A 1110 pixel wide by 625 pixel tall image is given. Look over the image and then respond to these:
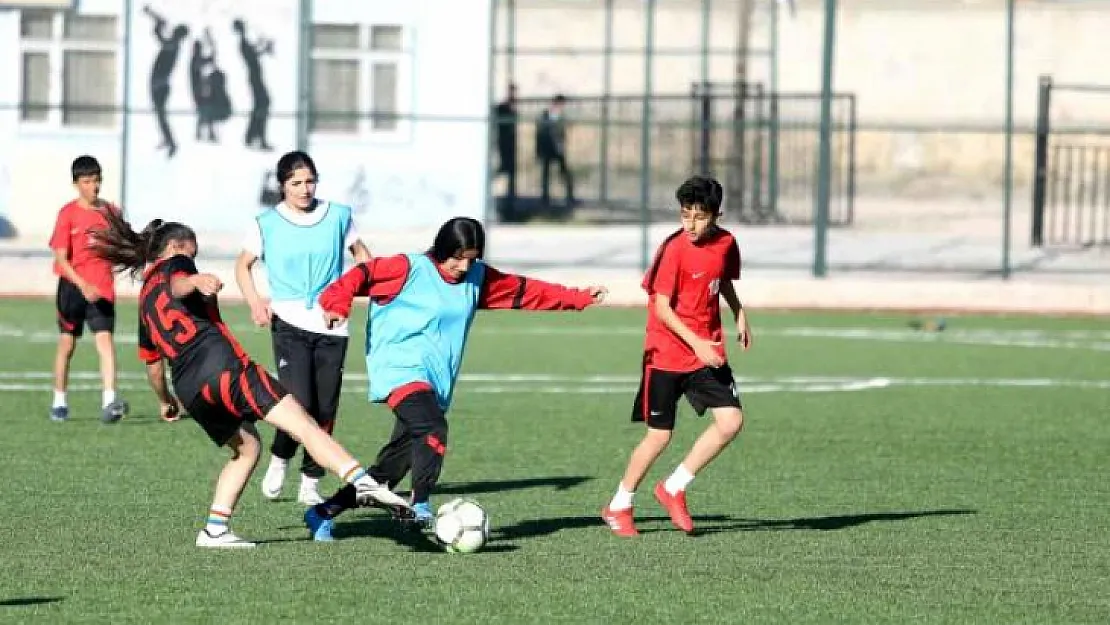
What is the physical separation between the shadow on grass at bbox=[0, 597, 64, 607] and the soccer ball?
1830mm

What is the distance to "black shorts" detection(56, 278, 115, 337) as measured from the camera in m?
13.9

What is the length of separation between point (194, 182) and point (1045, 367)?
13197 millimetres

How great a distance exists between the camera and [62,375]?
1401 centimetres

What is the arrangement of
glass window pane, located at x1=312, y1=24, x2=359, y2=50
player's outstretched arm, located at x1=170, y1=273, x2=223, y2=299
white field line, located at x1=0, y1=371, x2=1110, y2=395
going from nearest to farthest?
player's outstretched arm, located at x1=170, y1=273, x2=223, y2=299 < white field line, located at x1=0, y1=371, x2=1110, y2=395 < glass window pane, located at x1=312, y1=24, x2=359, y2=50

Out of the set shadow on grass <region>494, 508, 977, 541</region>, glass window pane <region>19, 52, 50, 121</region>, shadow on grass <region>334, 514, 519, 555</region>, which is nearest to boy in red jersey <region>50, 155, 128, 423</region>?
shadow on grass <region>334, 514, 519, 555</region>

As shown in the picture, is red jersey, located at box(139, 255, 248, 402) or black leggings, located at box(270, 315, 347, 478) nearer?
red jersey, located at box(139, 255, 248, 402)

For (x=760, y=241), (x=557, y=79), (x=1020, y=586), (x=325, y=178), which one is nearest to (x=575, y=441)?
(x=1020, y=586)

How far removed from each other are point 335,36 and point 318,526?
19779 mm

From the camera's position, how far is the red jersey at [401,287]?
30.2 ft

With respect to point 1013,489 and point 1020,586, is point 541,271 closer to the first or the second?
point 1013,489

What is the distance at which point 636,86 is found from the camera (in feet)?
160

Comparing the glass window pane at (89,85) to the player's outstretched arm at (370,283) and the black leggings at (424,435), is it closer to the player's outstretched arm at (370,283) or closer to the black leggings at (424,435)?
the player's outstretched arm at (370,283)

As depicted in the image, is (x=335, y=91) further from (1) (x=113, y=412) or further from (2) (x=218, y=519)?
(2) (x=218, y=519)

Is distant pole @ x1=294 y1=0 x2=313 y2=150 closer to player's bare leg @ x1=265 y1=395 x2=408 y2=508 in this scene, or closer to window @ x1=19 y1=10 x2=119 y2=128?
window @ x1=19 y1=10 x2=119 y2=128
